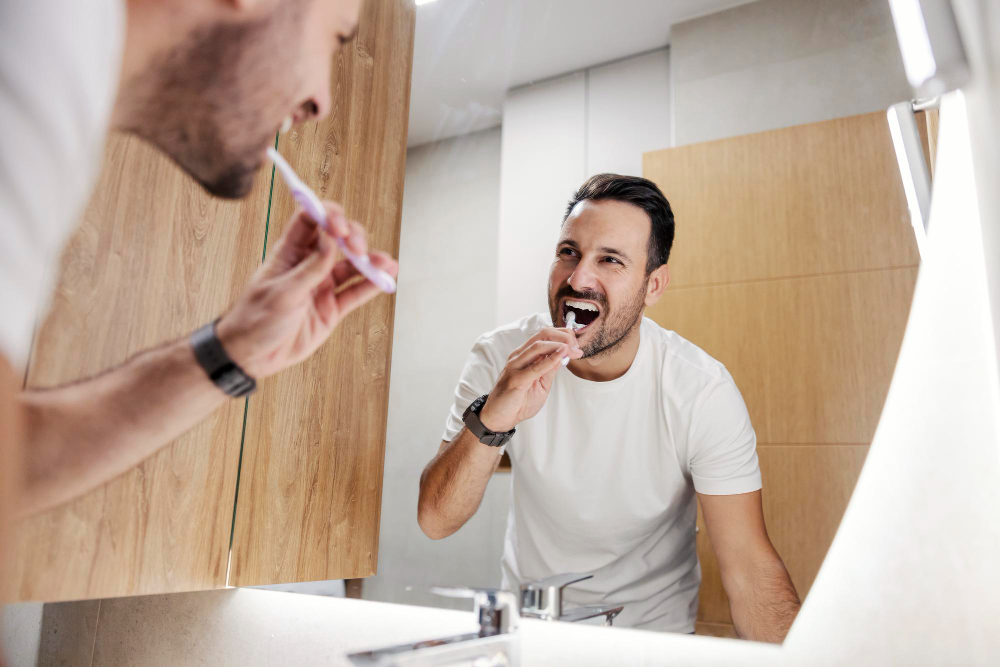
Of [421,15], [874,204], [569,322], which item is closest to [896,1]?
[874,204]

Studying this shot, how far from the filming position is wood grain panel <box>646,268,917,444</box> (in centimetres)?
75

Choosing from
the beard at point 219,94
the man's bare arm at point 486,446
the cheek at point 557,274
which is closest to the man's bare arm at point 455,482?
the man's bare arm at point 486,446

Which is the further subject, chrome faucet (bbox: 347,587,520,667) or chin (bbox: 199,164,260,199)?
chin (bbox: 199,164,260,199)

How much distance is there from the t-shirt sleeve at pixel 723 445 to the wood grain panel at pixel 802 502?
0.06 ft

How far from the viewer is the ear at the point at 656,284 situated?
84 centimetres

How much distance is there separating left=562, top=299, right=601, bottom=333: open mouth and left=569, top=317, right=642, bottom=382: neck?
1.7 inches

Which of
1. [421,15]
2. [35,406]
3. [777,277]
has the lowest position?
[35,406]

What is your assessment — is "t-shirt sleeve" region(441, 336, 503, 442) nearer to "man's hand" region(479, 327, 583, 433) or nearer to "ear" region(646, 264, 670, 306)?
"man's hand" region(479, 327, 583, 433)

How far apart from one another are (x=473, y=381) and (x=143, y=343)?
15.8 inches

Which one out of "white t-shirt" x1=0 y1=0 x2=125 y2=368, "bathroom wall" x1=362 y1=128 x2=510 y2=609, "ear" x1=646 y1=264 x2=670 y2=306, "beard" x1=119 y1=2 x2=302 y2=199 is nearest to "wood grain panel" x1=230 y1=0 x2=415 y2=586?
"bathroom wall" x1=362 y1=128 x2=510 y2=609

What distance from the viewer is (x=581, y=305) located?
87cm

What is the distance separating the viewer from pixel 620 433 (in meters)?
0.85

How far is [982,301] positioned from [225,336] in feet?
2.62

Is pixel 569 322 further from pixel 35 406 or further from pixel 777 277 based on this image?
pixel 35 406
